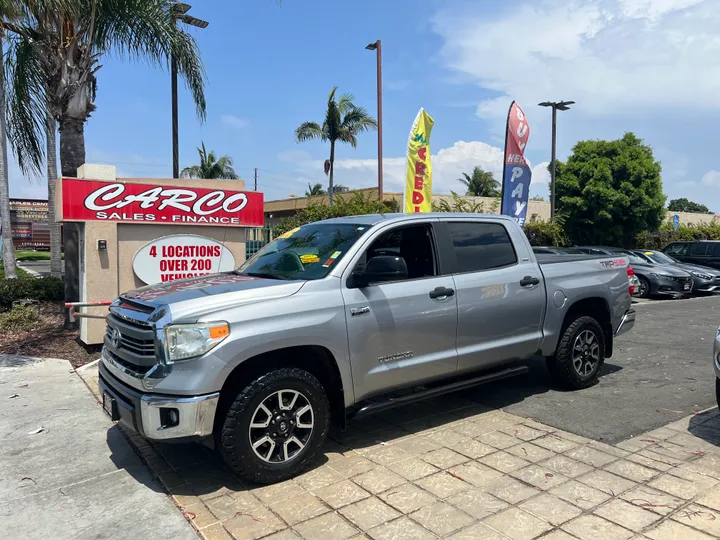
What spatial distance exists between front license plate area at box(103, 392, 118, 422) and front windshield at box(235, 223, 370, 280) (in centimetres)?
148

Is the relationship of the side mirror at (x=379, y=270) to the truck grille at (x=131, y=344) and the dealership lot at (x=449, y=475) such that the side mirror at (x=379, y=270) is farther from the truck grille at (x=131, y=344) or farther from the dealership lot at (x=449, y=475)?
the truck grille at (x=131, y=344)

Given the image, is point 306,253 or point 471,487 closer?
point 471,487

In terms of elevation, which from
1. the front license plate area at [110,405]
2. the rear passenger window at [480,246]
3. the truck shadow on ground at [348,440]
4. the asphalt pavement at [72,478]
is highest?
the rear passenger window at [480,246]

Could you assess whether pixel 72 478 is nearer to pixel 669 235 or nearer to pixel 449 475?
pixel 449 475

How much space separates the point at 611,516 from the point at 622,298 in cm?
350

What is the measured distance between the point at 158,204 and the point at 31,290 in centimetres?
396

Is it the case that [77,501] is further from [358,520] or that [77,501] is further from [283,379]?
[358,520]

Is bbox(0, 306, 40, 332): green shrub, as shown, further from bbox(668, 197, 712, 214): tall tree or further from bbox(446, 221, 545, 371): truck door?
bbox(668, 197, 712, 214): tall tree

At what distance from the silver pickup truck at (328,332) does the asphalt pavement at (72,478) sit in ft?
1.74

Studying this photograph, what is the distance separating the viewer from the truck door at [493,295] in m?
5.04

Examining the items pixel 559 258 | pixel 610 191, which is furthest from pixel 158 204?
pixel 610 191

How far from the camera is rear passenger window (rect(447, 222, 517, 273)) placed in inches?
204

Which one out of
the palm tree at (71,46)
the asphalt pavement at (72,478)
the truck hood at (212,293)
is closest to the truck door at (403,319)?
the truck hood at (212,293)

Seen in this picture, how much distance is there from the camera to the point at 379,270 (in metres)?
4.40
